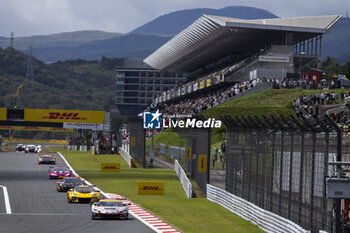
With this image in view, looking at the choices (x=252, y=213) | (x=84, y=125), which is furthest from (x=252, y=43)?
(x=252, y=213)

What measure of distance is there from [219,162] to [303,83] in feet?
78.1

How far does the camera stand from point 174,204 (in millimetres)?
31891

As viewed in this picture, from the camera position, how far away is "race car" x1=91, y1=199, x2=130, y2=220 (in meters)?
25.4

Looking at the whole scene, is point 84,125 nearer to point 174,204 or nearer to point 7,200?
point 7,200

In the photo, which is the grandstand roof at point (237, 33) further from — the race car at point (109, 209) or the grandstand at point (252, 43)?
the race car at point (109, 209)

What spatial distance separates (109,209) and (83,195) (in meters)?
6.26

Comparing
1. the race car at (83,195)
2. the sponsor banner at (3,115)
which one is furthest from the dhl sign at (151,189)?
the sponsor banner at (3,115)

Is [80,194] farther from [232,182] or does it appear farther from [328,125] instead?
[328,125]

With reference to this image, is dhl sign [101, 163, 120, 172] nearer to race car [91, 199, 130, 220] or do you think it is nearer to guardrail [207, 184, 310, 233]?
guardrail [207, 184, 310, 233]

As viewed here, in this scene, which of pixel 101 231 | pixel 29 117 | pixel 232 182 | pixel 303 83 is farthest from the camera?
pixel 29 117

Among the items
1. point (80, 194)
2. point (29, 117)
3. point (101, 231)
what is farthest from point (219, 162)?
point (29, 117)

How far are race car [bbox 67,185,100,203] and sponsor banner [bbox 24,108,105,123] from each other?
205 feet

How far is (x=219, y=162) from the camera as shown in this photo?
4188 centimetres

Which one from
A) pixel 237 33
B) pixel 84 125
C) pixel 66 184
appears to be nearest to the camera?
pixel 66 184
